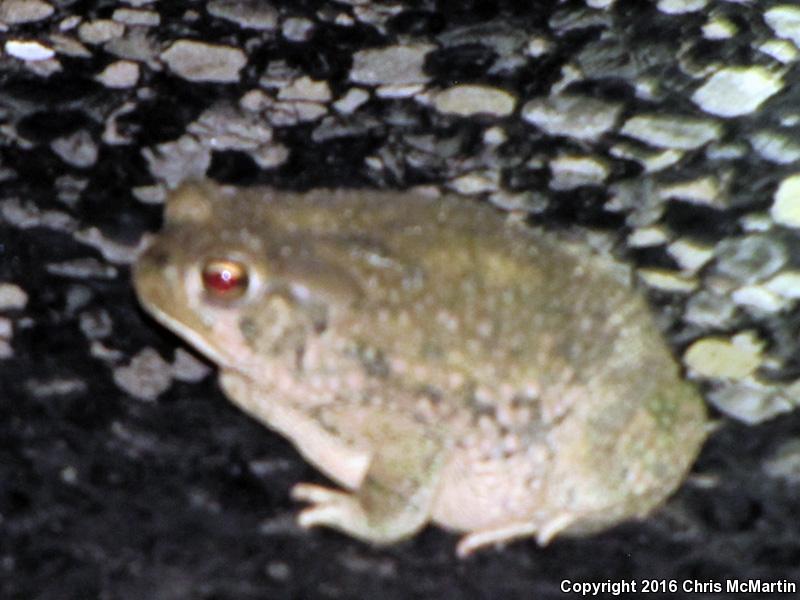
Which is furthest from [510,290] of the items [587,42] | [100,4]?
[100,4]

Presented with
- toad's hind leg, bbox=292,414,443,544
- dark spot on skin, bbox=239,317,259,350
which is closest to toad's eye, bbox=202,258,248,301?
dark spot on skin, bbox=239,317,259,350

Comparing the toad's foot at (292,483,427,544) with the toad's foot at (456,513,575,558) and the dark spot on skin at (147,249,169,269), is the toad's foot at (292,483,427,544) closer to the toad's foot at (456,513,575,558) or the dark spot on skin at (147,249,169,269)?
the toad's foot at (456,513,575,558)

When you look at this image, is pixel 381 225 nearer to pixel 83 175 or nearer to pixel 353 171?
pixel 353 171

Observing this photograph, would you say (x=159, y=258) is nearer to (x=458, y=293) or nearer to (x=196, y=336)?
(x=196, y=336)

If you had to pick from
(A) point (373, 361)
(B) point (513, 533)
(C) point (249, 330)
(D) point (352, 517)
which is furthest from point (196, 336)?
(B) point (513, 533)

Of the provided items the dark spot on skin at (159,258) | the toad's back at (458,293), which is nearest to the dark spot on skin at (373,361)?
the toad's back at (458,293)

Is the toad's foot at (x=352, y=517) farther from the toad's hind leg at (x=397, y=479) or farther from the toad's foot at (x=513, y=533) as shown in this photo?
the toad's foot at (x=513, y=533)
